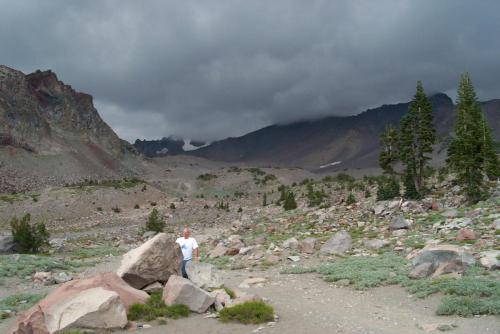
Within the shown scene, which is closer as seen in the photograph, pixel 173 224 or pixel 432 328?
pixel 432 328

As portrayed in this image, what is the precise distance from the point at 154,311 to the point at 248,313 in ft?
9.44

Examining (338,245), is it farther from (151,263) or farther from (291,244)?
(151,263)

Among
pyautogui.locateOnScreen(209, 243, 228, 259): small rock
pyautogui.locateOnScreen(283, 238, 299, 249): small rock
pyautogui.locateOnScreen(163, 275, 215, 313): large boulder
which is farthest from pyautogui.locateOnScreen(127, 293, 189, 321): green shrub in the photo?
pyautogui.locateOnScreen(283, 238, 299, 249): small rock

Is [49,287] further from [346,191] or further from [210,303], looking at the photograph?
[346,191]

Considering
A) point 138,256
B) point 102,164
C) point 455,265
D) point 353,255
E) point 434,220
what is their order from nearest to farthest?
point 138,256
point 455,265
point 353,255
point 434,220
point 102,164

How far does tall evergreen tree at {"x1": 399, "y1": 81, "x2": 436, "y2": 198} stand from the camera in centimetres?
4656

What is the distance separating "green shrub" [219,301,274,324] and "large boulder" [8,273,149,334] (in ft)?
9.41

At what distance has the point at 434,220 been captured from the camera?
3094cm

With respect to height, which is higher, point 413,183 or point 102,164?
point 102,164

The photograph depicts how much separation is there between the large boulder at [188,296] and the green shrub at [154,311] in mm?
203

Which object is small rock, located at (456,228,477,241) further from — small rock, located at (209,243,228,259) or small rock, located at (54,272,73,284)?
small rock, located at (54,272,73,284)

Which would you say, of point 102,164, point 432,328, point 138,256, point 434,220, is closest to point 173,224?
point 434,220

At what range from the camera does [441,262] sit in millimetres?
17438

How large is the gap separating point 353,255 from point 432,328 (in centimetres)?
1366
